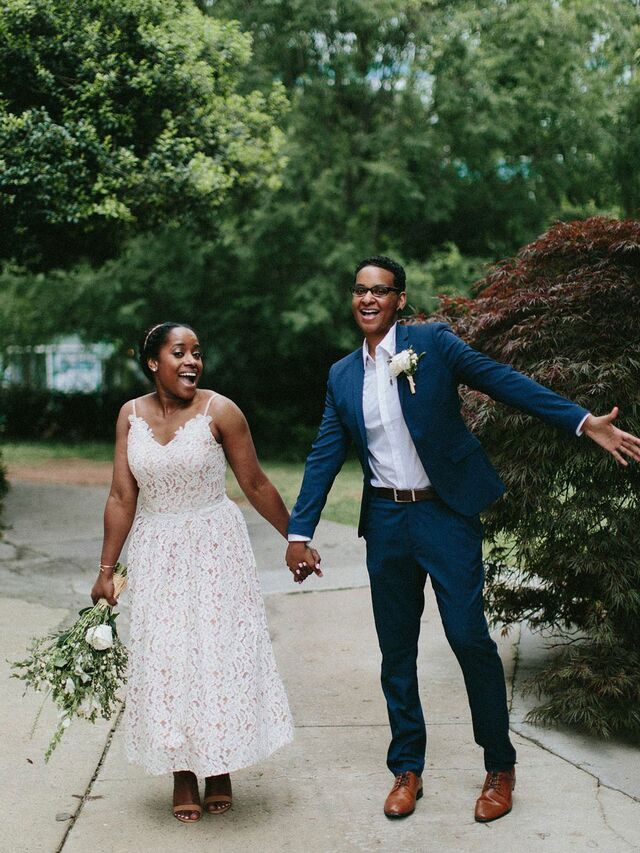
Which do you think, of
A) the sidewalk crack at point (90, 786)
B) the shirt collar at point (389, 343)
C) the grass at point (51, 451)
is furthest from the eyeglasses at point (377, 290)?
the grass at point (51, 451)

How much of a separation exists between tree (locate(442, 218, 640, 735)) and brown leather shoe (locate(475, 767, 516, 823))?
85 centimetres

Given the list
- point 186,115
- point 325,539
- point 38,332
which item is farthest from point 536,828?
point 38,332

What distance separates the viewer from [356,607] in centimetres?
755

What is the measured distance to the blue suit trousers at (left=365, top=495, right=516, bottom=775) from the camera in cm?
396

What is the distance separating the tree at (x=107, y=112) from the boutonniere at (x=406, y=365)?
6150 millimetres

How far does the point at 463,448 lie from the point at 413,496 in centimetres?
27

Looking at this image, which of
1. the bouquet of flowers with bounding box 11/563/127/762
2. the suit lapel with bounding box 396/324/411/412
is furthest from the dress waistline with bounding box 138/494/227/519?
the suit lapel with bounding box 396/324/411/412

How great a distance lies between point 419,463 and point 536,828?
1.42 meters

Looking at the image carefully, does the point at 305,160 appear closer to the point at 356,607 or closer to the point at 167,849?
the point at 356,607

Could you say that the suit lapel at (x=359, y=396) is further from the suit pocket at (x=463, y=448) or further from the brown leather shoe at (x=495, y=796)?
the brown leather shoe at (x=495, y=796)

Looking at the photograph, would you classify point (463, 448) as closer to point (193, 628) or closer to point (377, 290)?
point (377, 290)

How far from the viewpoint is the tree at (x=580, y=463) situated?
4.80 meters

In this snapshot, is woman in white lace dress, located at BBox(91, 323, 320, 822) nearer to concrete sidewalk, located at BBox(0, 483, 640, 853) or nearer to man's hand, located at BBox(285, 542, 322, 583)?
man's hand, located at BBox(285, 542, 322, 583)

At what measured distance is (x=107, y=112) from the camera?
9.60 meters
